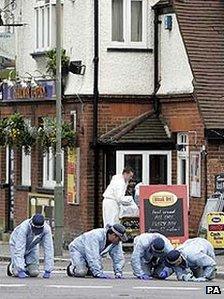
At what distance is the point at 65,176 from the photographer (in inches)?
1336

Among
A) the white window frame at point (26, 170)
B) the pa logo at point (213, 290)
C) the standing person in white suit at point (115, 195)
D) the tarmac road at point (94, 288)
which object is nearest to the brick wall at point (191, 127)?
the standing person in white suit at point (115, 195)

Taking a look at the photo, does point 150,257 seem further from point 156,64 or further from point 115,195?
point 156,64

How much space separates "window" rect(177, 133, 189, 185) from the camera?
103 ft

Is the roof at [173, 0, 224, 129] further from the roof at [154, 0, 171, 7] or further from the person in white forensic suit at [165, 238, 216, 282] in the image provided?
the person in white forensic suit at [165, 238, 216, 282]

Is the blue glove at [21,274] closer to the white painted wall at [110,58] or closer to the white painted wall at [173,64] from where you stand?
the white painted wall at [173,64]

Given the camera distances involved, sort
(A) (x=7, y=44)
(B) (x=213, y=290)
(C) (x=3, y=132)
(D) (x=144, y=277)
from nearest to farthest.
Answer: (B) (x=213, y=290), (D) (x=144, y=277), (C) (x=3, y=132), (A) (x=7, y=44)

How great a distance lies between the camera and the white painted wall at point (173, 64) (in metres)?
31.1

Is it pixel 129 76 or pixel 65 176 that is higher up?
pixel 129 76

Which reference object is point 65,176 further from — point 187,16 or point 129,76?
point 187,16

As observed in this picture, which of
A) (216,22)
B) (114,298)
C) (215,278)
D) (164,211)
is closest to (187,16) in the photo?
(216,22)

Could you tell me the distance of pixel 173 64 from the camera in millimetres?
31812

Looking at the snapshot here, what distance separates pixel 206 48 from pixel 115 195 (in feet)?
14.0

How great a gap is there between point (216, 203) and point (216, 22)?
4.96 m

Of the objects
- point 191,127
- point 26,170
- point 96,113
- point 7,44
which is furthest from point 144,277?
point 7,44
